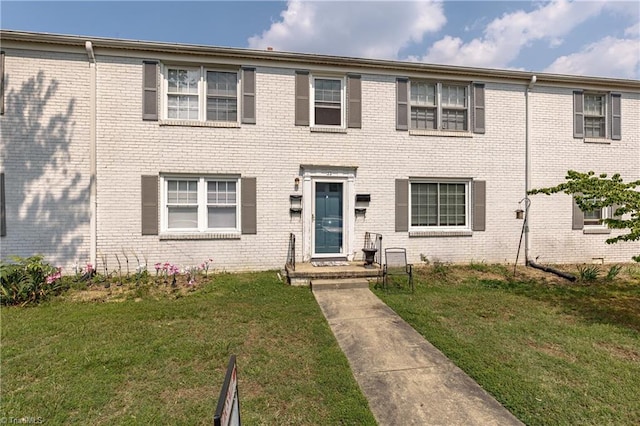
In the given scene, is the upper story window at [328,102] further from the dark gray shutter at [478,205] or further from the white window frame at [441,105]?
the dark gray shutter at [478,205]

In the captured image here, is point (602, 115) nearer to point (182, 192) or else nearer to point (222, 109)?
point (222, 109)

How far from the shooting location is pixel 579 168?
9.68 metres

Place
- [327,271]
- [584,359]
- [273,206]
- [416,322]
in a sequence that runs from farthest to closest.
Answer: [273,206]
[327,271]
[416,322]
[584,359]

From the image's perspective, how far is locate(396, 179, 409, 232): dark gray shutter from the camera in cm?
881

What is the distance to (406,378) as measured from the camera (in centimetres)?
349

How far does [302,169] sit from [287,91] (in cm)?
212

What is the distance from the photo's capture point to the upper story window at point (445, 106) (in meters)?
9.14

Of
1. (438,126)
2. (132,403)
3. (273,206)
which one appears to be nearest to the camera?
(132,403)

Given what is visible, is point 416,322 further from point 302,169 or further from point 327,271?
point 302,169

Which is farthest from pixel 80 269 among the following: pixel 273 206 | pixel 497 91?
pixel 497 91

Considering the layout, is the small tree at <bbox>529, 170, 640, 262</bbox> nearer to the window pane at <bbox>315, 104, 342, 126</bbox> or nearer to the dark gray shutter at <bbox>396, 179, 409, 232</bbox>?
the dark gray shutter at <bbox>396, 179, 409, 232</bbox>

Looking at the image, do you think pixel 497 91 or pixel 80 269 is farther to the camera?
pixel 497 91

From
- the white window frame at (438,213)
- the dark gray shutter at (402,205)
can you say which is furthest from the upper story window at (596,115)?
the dark gray shutter at (402,205)

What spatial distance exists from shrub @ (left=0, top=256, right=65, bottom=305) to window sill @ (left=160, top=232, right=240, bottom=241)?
7.35 ft
